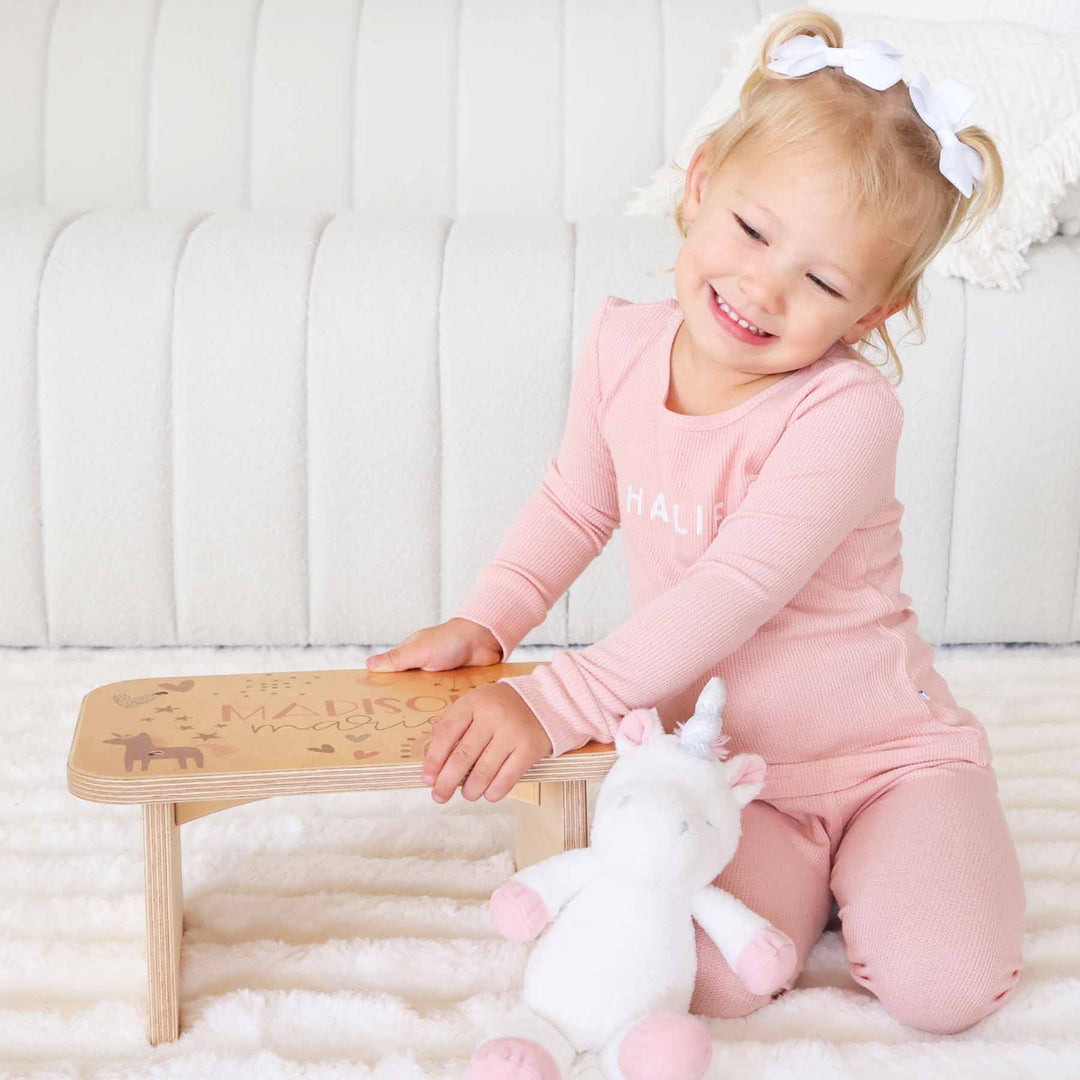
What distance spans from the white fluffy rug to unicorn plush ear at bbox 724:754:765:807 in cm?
13

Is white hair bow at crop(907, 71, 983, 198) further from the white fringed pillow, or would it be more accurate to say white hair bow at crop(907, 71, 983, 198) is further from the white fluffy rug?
the white fluffy rug

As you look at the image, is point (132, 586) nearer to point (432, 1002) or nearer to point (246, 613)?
point (246, 613)

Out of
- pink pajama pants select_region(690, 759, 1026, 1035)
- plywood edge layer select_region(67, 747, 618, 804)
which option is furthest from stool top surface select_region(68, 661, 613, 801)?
pink pajama pants select_region(690, 759, 1026, 1035)

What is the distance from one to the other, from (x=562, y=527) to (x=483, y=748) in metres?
0.28

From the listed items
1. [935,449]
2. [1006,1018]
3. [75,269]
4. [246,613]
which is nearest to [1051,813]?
[1006,1018]

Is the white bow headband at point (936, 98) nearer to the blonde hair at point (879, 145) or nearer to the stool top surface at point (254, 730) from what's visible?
the blonde hair at point (879, 145)

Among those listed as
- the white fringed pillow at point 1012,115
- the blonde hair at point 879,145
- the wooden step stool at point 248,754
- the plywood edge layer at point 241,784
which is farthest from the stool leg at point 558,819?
the white fringed pillow at point 1012,115

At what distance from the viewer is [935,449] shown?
1285 millimetres

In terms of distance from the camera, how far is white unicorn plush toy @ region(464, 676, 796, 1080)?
28.0 inches

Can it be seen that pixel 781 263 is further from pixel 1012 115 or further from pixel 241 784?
pixel 1012 115

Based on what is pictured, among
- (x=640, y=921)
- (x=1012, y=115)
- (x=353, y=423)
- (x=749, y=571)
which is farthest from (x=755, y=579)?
A: (x=1012, y=115)

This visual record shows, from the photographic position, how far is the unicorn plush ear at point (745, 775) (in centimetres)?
80

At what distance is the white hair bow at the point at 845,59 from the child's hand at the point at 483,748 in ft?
1.48

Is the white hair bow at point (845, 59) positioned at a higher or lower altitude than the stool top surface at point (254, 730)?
higher
